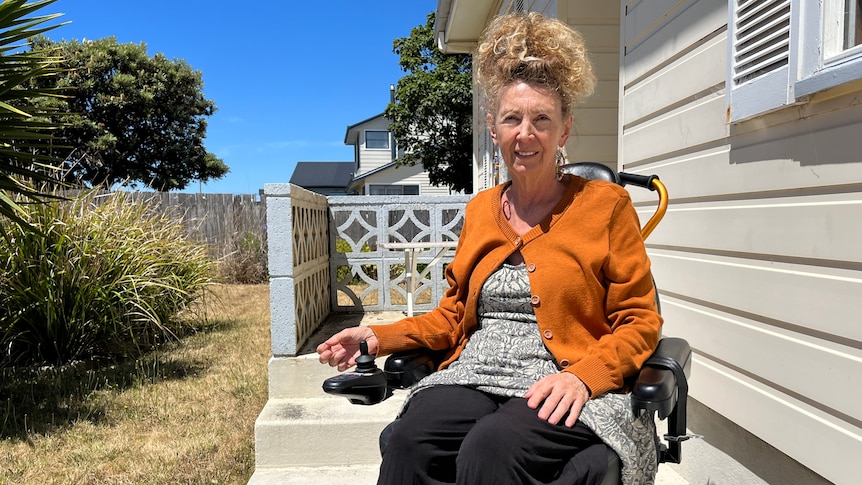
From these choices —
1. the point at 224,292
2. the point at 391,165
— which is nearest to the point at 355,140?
the point at 391,165

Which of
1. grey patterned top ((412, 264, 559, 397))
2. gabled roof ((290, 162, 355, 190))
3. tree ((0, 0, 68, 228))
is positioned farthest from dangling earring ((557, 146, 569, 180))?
gabled roof ((290, 162, 355, 190))

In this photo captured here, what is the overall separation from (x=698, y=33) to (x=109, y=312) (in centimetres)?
461

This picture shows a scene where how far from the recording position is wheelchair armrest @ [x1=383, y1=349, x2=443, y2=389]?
1587mm

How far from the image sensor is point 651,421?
1390 millimetres

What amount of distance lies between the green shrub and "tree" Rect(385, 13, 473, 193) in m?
12.5

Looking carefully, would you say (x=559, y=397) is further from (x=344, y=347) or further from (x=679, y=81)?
(x=679, y=81)

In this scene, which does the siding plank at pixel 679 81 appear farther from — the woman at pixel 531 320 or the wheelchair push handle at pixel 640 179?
the woman at pixel 531 320

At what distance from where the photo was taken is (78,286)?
434 centimetres

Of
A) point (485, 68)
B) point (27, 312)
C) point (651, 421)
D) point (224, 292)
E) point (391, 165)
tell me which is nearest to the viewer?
point (651, 421)

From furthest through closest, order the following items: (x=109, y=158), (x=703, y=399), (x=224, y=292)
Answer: (x=109, y=158) → (x=224, y=292) → (x=703, y=399)

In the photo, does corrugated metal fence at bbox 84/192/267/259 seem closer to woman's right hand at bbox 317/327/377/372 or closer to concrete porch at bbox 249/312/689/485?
concrete porch at bbox 249/312/689/485

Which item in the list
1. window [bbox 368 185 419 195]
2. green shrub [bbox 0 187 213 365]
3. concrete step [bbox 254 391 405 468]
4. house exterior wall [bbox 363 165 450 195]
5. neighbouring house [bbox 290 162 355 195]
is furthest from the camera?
neighbouring house [bbox 290 162 355 195]

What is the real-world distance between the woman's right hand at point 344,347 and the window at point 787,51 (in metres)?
1.37

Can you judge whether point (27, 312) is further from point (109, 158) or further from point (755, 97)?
point (109, 158)
